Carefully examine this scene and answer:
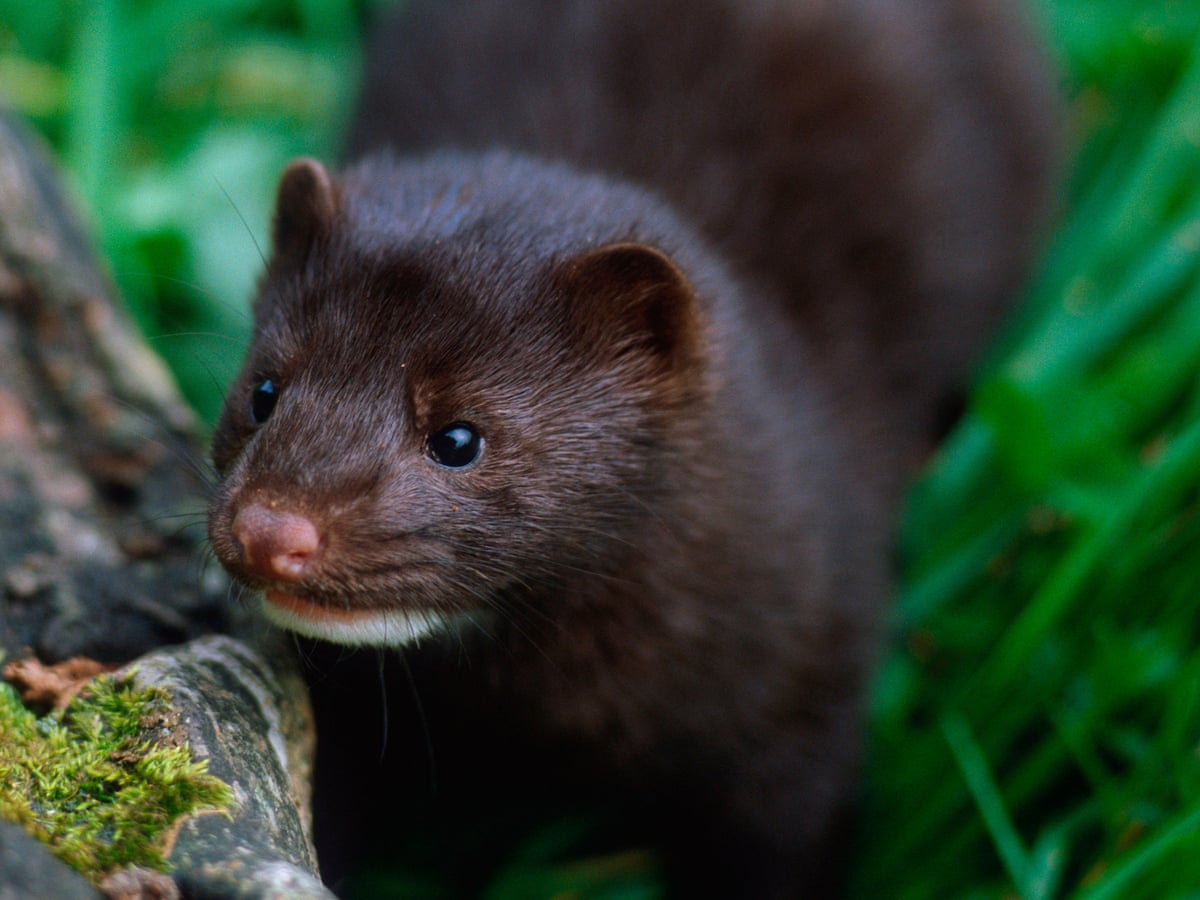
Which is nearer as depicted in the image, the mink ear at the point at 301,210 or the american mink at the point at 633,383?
the american mink at the point at 633,383

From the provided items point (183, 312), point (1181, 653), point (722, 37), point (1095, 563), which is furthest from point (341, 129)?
point (1181, 653)

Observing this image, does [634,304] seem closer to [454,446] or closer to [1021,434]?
[454,446]

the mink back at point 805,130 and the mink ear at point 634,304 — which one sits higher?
the mink back at point 805,130

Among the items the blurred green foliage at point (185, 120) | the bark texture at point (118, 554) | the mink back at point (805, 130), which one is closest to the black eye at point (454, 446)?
the bark texture at point (118, 554)

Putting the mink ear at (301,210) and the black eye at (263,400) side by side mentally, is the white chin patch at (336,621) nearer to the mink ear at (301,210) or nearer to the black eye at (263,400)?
the black eye at (263,400)

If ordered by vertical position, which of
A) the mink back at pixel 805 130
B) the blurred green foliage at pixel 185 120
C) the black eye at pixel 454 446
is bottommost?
the black eye at pixel 454 446

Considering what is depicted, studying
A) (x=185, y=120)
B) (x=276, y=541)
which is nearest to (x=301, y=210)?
(x=276, y=541)

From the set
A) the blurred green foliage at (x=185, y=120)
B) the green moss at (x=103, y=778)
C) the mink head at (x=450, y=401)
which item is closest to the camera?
the green moss at (x=103, y=778)
